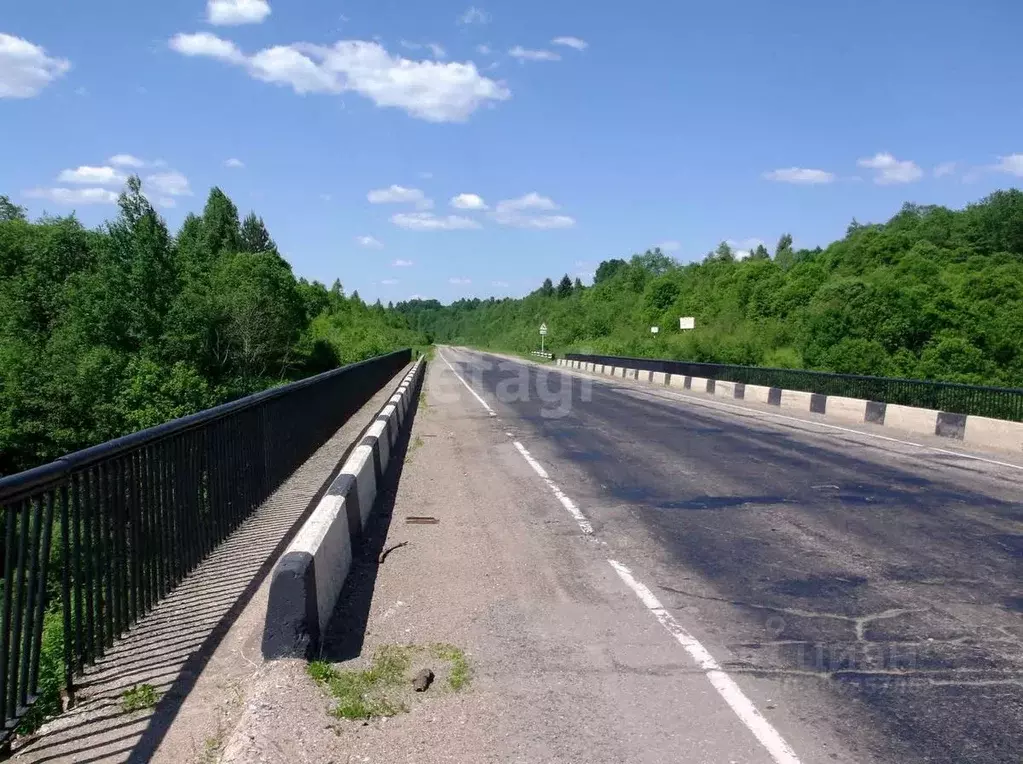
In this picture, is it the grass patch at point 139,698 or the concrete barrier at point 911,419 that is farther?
the concrete barrier at point 911,419

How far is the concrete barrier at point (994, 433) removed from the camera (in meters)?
14.4

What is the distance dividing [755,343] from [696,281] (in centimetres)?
4178

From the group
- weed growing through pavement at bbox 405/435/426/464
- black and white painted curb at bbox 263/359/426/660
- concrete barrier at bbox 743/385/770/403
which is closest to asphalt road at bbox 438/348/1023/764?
weed growing through pavement at bbox 405/435/426/464

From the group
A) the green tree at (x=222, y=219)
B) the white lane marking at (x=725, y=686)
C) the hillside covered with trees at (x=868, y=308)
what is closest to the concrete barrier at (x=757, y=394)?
the hillside covered with trees at (x=868, y=308)

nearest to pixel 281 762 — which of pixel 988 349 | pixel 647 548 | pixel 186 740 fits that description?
pixel 186 740

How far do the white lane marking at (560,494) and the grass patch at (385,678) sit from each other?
132 inches

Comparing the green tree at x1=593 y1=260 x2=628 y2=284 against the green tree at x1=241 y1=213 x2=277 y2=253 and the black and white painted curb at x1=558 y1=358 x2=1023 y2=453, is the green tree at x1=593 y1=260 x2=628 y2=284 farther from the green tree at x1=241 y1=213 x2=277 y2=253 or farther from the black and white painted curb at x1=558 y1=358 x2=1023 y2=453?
the black and white painted curb at x1=558 y1=358 x2=1023 y2=453

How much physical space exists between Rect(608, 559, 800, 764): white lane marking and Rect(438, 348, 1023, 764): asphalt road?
0.32 ft

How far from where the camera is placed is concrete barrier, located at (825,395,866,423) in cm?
1999

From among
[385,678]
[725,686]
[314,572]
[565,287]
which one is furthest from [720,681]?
[565,287]

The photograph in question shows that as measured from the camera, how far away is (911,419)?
17.7 m

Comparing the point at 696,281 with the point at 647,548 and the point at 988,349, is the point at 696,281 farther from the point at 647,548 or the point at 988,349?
the point at 647,548

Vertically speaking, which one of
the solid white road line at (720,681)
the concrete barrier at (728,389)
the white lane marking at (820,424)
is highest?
the concrete barrier at (728,389)

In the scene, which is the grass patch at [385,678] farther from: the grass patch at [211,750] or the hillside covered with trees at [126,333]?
the hillside covered with trees at [126,333]
